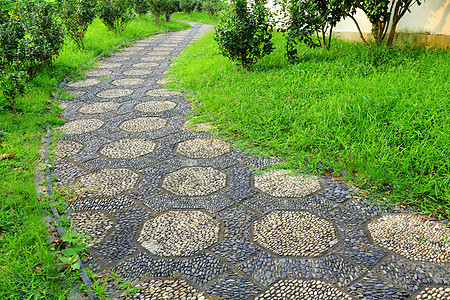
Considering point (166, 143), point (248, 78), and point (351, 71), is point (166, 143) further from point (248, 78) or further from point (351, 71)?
point (351, 71)

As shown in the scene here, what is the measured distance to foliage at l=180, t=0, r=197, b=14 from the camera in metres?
20.3

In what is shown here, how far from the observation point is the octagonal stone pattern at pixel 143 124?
399 centimetres

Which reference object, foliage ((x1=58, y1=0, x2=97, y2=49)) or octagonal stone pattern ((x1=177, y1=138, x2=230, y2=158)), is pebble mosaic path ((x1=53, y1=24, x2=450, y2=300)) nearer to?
octagonal stone pattern ((x1=177, y1=138, x2=230, y2=158))

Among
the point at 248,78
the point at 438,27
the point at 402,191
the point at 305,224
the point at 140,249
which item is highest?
the point at 438,27

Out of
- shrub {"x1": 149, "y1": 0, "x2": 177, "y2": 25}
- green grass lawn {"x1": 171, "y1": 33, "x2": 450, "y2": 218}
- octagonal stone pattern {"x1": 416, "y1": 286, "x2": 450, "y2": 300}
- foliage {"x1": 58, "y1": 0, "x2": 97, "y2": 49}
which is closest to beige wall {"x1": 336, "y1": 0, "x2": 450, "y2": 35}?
green grass lawn {"x1": 171, "y1": 33, "x2": 450, "y2": 218}

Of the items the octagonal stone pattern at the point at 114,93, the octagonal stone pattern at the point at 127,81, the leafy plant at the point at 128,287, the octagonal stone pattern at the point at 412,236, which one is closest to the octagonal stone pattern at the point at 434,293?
the octagonal stone pattern at the point at 412,236

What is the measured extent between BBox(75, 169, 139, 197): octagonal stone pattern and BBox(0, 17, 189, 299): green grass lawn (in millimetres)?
354

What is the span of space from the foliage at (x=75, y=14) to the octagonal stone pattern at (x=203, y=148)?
5098mm

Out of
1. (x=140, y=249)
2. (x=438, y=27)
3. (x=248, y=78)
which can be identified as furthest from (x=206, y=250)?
(x=438, y=27)

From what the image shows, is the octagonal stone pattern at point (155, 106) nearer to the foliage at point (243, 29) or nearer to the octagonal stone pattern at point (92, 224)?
the foliage at point (243, 29)

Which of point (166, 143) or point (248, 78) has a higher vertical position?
point (248, 78)

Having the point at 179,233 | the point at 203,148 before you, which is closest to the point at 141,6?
the point at 203,148

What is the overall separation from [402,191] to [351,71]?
2488mm

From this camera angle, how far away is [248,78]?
508 centimetres
